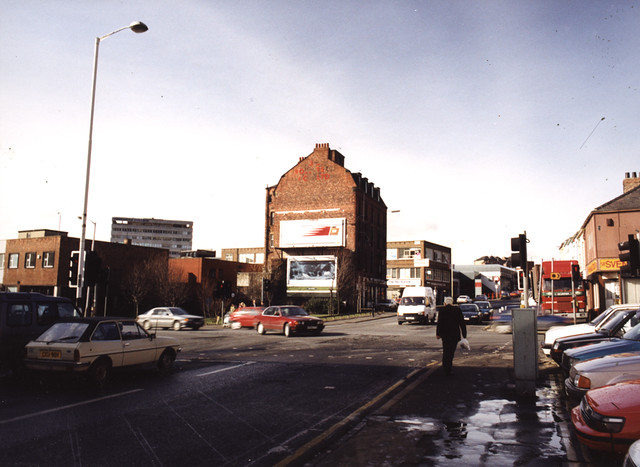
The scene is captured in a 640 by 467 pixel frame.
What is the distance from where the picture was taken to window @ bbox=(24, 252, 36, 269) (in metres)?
49.5

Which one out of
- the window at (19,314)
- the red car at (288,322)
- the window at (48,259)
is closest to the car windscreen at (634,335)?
the window at (19,314)

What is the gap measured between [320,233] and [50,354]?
51.6 meters

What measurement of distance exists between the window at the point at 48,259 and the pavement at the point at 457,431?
4591 cm

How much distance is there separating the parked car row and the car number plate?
8980 mm

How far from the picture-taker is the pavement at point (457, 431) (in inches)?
210

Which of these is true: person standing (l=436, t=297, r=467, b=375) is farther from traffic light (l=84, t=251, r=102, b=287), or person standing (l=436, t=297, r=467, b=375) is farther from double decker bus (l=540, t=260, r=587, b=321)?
double decker bus (l=540, t=260, r=587, b=321)

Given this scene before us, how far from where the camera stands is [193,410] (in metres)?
7.93

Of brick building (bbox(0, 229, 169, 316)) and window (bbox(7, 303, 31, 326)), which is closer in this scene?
window (bbox(7, 303, 31, 326))

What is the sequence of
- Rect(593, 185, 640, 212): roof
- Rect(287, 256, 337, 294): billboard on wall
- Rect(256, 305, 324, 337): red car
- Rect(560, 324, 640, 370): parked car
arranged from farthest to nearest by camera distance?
Rect(287, 256, 337, 294): billboard on wall, Rect(593, 185, 640, 212): roof, Rect(256, 305, 324, 337): red car, Rect(560, 324, 640, 370): parked car

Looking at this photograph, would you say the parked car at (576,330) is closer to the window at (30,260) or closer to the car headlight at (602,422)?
the car headlight at (602,422)

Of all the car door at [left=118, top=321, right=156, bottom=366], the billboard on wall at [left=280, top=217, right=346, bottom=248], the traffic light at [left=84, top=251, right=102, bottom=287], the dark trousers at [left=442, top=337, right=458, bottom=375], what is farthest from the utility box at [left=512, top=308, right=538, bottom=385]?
the billboard on wall at [left=280, top=217, right=346, bottom=248]

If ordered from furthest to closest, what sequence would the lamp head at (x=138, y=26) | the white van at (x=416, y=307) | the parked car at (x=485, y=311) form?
the parked car at (x=485, y=311) → the white van at (x=416, y=307) → the lamp head at (x=138, y=26)

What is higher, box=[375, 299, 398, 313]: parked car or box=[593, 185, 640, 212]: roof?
box=[593, 185, 640, 212]: roof

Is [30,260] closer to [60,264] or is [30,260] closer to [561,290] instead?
[60,264]
